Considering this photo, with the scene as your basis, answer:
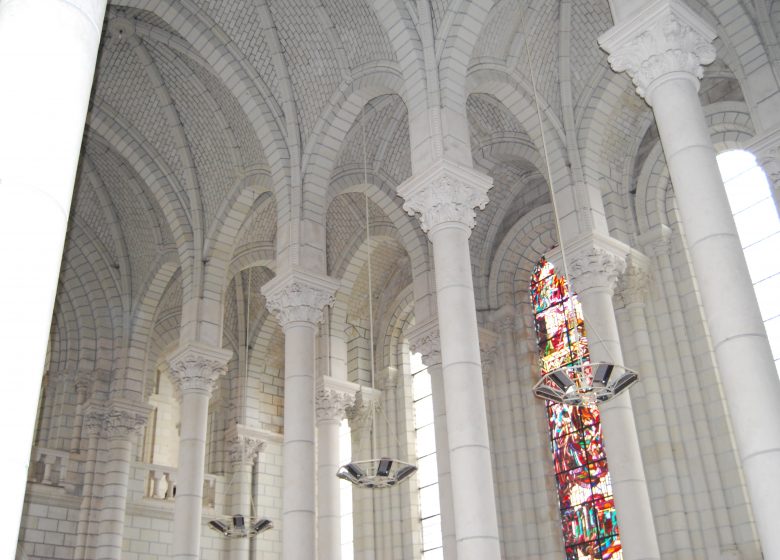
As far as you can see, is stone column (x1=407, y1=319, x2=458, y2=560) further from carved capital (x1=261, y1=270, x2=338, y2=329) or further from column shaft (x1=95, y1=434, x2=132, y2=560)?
column shaft (x1=95, y1=434, x2=132, y2=560)

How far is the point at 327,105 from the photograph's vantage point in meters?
13.0

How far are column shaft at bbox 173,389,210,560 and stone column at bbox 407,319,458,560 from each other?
150 inches

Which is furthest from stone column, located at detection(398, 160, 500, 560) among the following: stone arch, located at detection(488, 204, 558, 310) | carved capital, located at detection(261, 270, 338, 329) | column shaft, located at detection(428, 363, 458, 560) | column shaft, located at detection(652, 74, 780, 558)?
stone arch, located at detection(488, 204, 558, 310)

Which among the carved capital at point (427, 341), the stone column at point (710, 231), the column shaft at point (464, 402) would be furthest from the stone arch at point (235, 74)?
the stone column at point (710, 231)

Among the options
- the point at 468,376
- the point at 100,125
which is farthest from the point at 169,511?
the point at 468,376

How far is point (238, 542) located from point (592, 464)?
8373 mm

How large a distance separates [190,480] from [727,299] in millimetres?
9445

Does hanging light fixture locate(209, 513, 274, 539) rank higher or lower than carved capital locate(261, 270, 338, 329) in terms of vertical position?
lower

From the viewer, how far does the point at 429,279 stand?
14930mm

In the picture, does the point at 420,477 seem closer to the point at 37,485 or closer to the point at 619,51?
the point at 37,485

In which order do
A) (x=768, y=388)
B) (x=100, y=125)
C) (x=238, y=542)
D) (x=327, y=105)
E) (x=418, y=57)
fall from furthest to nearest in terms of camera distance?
(x=238, y=542) < (x=100, y=125) < (x=327, y=105) < (x=418, y=57) < (x=768, y=388)

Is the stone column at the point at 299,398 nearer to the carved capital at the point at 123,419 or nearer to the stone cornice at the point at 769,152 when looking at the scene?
the carved capital at the point at 123,419

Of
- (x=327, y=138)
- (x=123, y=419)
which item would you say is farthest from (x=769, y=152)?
(x=123, y=419)

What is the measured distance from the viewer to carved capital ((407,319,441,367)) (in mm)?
14312
